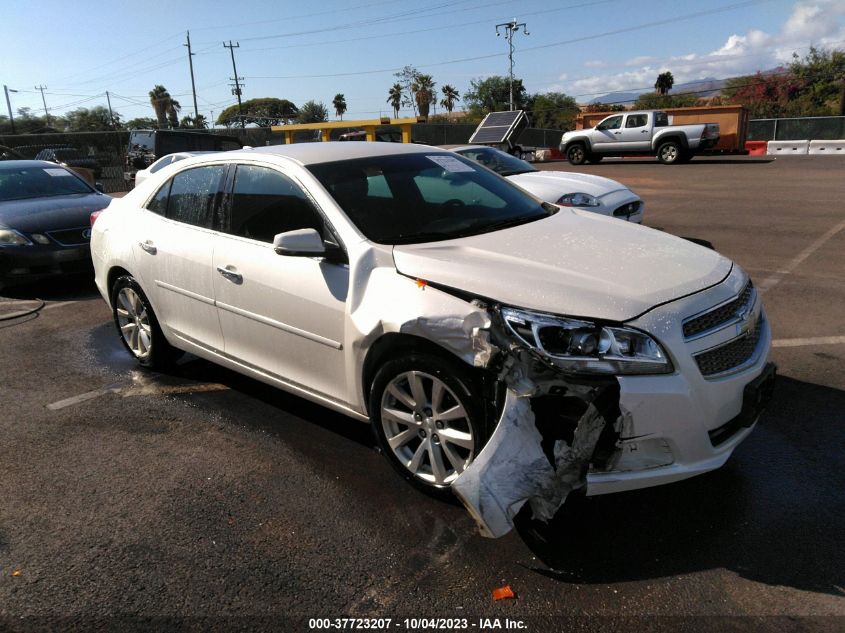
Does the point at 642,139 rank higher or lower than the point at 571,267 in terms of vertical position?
lower

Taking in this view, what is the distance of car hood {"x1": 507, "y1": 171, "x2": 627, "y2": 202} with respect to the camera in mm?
7906

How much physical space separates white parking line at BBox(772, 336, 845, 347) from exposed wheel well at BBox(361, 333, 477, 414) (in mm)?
3309

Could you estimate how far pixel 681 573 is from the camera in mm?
2602

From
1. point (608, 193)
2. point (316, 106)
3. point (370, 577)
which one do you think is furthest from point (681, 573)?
point (316, 106)

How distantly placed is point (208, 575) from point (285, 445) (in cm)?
115

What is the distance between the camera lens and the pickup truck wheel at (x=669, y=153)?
78.6ft

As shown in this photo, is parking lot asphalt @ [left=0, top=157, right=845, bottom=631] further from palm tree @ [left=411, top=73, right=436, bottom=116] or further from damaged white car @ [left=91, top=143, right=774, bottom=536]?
palm tree @ [left=411, top=73, right=436, bottom=116]

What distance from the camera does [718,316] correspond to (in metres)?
2.88

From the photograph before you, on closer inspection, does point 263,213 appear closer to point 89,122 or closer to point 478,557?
Result: point 478,557

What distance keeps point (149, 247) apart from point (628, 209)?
227 inches

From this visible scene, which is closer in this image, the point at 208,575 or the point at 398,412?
the point at 208,575

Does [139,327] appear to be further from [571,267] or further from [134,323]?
[571,267]

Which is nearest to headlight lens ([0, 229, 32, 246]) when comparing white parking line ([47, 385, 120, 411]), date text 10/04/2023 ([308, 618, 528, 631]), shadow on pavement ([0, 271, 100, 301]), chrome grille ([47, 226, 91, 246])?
chrome grille ([47, 226, 91, 246])

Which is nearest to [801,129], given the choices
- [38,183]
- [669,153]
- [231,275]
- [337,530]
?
[669,153]
